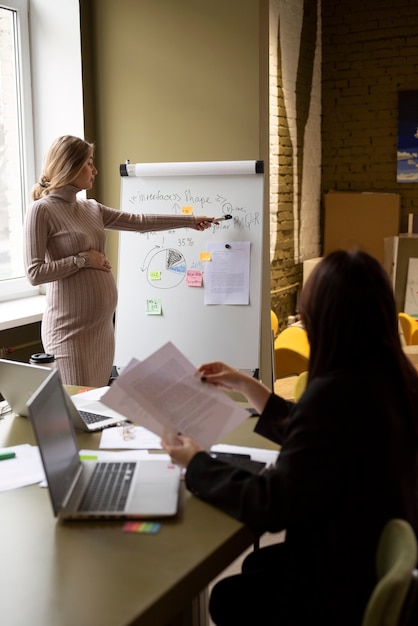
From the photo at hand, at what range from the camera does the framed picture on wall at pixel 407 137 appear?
638 cm

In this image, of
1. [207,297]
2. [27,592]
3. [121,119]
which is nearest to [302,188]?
[121,119]

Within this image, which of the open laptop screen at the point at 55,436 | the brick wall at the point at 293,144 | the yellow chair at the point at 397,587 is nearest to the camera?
the yellow chair at the point at 397,587

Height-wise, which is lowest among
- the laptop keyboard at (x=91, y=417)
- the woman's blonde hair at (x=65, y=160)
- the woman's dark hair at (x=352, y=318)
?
the laptop keyboard at (x=91, y=417)

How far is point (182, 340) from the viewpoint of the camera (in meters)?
3.83

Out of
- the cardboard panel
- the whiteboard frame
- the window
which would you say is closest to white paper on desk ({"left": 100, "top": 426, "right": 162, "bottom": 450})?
the whiteboard frame

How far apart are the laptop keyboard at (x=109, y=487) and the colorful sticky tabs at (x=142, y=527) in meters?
0.05

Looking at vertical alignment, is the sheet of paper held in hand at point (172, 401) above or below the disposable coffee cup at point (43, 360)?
above

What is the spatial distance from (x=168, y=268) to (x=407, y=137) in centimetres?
353

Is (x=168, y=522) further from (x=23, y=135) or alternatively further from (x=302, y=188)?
(x=302, y=188)

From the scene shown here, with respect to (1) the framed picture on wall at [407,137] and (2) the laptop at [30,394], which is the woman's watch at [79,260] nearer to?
(2) the laptop at [30,394]

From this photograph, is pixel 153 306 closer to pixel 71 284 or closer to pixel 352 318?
pixel 71 284

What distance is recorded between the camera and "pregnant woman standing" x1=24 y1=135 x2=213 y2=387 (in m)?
3.13

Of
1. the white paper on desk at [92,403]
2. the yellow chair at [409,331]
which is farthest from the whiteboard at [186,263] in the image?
the yellow chair at [409,331]

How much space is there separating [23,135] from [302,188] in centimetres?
285
